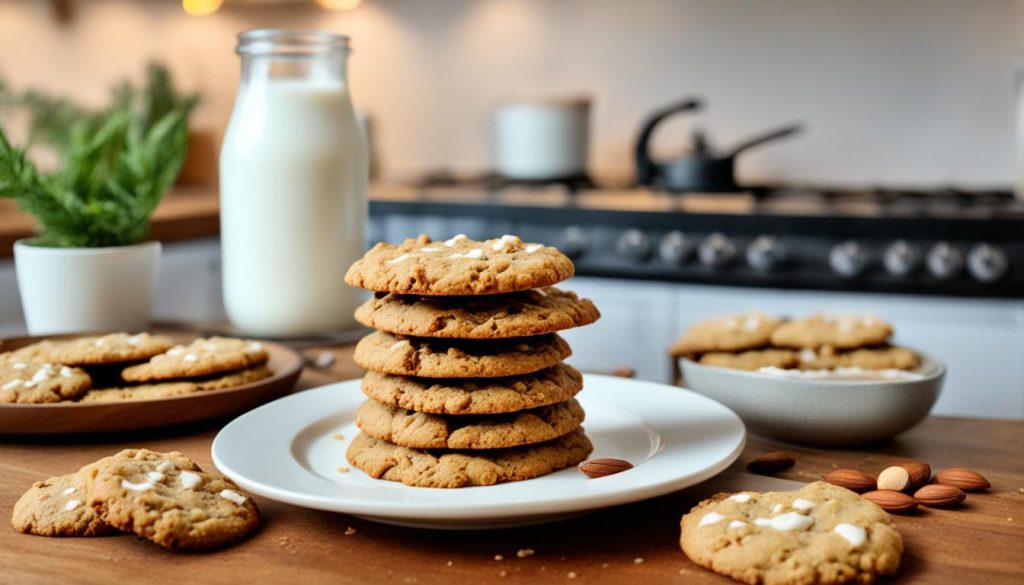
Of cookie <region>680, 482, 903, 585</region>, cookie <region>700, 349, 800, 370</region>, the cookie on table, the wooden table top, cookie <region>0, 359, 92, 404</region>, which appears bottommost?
the wooden table top

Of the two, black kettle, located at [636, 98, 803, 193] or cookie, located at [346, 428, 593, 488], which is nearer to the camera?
cookie, located at [346, 428, 593, 488]

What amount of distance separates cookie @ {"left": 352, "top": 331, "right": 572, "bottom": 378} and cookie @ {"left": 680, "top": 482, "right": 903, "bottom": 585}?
181mm

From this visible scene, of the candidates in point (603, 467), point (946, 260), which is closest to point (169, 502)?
point (603, 467)

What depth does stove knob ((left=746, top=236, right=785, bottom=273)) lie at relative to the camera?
8.04ft

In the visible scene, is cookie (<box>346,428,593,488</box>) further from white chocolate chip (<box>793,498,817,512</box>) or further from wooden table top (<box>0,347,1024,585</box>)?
white chocolate chip (<box>793,498,817,512</box>)

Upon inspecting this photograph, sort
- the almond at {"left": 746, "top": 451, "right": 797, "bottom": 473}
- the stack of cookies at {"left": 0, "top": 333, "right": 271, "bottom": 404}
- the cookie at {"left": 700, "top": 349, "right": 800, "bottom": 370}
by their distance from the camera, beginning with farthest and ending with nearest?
the cookie at {"left": 700, "top": 349, "right": 800, "bottom": 370} → the stack of cookies at {"left": 0, "top": 333, "right": 271, "bottom": 404} → the almond at {"left": 746, "top": 451, "right": 797, "bottom": 473}

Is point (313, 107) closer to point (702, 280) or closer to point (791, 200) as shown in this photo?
point (702, 280)

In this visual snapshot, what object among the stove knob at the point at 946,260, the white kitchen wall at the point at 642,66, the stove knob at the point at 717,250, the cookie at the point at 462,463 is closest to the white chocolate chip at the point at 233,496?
the cookie at the point at 462,463

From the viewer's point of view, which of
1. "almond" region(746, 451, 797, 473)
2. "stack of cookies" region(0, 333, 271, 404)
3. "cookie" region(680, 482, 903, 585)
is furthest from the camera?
"stack of cookies" region(0, 333, 271, 404)

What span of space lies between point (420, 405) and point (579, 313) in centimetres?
16

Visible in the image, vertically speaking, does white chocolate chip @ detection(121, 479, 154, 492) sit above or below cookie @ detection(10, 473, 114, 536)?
above

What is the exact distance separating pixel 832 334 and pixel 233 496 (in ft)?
2.29

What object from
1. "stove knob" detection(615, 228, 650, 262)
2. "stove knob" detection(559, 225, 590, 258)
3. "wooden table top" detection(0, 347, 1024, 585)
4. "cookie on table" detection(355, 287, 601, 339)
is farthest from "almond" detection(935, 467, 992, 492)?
"stove knob" detection(559, 225, 590, 258)

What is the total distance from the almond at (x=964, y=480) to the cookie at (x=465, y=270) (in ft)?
1.21
